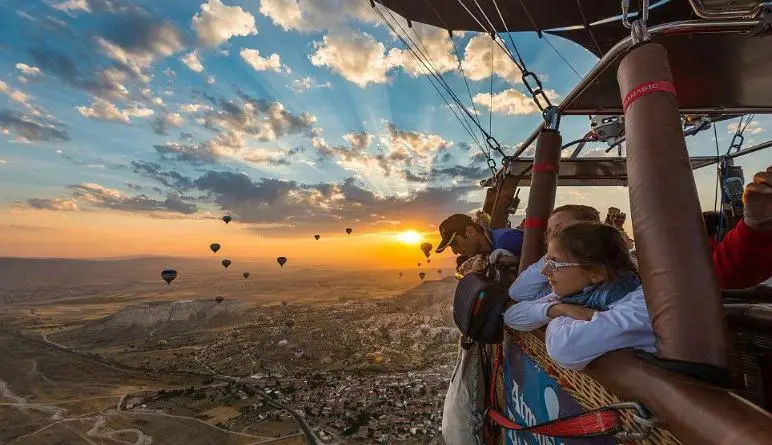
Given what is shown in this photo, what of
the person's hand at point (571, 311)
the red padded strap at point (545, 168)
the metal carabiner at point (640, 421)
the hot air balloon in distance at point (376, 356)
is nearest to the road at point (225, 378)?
the hot air balloon in distance at point (376, 356)

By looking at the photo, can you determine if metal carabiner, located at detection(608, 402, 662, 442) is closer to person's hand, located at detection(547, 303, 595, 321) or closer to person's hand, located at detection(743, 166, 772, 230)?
person's hand, located at detection(547, 303, 595, 321)

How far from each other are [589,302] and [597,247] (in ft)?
0.86

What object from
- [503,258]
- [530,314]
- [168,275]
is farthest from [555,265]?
[168,275]

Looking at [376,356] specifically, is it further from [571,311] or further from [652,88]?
[652,88]

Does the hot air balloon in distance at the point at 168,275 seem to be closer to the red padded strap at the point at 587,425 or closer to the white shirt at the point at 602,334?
the red padded strap at the point at 587,425

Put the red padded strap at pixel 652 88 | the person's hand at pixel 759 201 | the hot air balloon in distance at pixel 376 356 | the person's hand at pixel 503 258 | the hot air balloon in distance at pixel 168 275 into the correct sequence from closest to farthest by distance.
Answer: the red padded strap at pixel 652 88, the person's hand at pixel 759 201, the person's hand at pixel 503 258, the hot air balloon in distance at pixel 168 275, the hot air balloon in distance at pixel 376 356

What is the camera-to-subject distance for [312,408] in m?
33.9

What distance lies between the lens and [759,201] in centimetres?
209

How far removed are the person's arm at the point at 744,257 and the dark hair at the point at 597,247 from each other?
1192 millimetres

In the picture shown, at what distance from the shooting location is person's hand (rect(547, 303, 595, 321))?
154 cm

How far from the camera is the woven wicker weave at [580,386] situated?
1.08 metres

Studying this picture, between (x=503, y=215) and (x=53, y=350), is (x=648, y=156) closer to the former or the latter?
(x=503, y=215)

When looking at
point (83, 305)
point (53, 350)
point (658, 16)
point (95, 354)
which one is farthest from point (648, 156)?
point (83, 305)

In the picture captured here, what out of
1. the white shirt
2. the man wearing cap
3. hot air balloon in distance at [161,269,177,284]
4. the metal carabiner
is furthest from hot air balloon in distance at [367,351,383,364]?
the metal carabiner
